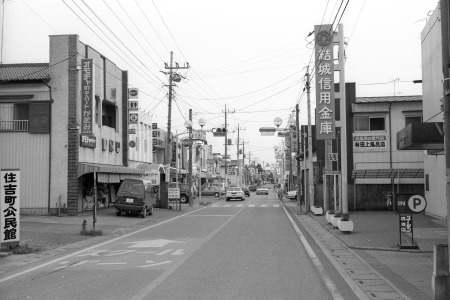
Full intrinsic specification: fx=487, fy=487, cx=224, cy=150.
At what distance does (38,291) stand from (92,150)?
1977cm

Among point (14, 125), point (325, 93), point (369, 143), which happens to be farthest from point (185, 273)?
point (369, 143)

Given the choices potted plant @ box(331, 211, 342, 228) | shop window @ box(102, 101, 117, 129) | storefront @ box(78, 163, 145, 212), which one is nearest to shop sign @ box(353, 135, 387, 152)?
potted plant @ box(331, 211, 342, 228)

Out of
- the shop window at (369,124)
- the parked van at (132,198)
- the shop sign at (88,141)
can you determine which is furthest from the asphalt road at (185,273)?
the shop window at (369,124)

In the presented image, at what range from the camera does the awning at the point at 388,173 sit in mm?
29234

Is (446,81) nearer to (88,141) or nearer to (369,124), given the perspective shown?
(88,141)

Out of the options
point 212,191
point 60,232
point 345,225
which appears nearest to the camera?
point 345,225

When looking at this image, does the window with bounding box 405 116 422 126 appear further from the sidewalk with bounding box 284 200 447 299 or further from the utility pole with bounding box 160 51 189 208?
the utility pole with bounding box 160 51 189 208

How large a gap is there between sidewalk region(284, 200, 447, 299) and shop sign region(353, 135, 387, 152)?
886 centimetres

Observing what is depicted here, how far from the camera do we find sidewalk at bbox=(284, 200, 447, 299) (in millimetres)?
9242

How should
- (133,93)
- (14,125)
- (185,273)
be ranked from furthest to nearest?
(133,93)
(14,125)
(185,273)

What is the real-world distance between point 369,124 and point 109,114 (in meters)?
16.9

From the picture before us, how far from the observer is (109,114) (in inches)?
1280

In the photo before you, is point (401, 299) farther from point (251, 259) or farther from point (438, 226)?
point (438, 226)

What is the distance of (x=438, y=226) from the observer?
1986 cm
